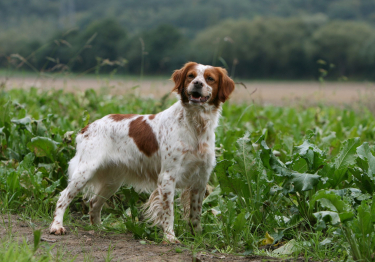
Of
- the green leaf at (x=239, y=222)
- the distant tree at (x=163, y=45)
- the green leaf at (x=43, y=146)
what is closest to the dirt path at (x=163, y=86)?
the green leaf at (x=43, y=146)

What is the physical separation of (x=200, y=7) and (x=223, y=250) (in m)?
52.3

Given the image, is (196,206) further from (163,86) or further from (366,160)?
(163,86)

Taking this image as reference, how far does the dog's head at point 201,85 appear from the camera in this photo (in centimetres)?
328

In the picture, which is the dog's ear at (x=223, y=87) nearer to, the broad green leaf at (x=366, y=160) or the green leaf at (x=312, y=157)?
the green leaf at (x=312, y=157)

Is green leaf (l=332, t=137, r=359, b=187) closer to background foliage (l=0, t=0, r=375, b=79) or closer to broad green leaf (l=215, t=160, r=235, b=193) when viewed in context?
broad green leaf (l=215, t=160, r=235, b=193)

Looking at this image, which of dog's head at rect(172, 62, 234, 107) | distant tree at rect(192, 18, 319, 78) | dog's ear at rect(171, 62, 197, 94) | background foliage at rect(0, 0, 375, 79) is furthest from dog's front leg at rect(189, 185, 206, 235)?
distant tree at rect(192, 18, 319, 78)

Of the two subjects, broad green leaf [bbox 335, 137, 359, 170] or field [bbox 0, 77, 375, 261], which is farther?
broad green leaf [bbox 335, 137, 359, 170]

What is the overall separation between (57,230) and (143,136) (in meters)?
0.98

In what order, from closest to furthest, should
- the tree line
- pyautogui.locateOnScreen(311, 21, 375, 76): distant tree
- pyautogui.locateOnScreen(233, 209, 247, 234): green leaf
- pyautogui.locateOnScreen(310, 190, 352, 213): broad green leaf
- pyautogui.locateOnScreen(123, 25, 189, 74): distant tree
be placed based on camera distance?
1. pyautogui.locateOnScreen(310, 190, 352, 213): broad green leaf
2. pyautogui.locateOnScreen(233, 209, 247, 234): green leaf
3. the tree line
4. pyautogui.locateOnScreen(123, 25, 189, 74): distant tree
5. pyautogui.locateOnScreen(311, 21, 375, 76): distant tree

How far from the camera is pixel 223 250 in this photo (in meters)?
2.97

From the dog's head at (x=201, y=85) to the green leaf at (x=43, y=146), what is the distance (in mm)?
1418

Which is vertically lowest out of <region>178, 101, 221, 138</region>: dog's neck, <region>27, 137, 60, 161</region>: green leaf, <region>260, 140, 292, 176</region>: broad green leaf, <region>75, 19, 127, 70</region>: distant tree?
<region>27, 137, 60, 161</region>: green leaf

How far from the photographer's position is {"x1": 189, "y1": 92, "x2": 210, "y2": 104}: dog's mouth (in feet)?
10.8

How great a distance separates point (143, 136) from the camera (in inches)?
140
